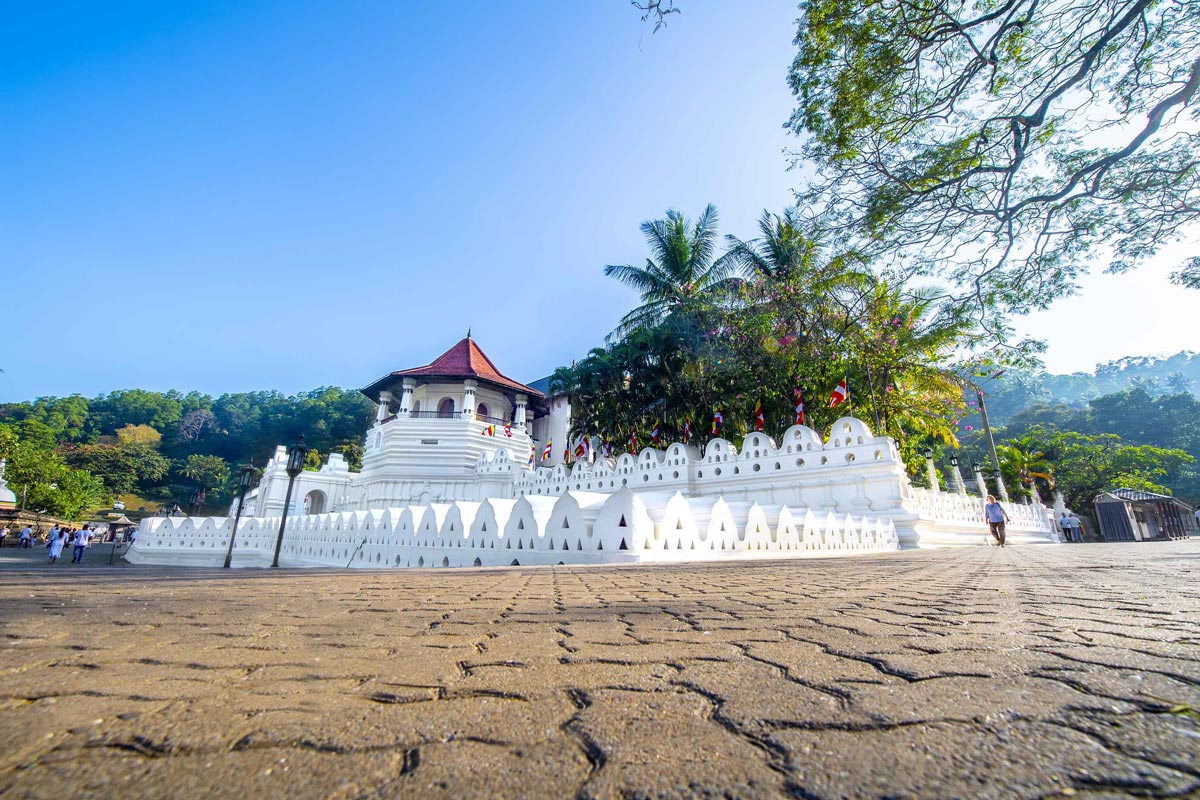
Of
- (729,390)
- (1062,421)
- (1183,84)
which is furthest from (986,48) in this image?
(1062,421)

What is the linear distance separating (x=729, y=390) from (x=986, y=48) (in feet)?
35.0

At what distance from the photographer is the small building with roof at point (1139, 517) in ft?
72.8

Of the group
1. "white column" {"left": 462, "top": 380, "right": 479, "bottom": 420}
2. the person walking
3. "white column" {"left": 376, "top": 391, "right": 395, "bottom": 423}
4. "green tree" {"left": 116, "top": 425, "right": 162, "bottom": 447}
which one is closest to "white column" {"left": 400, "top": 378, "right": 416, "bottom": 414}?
"white column" {"left": 376, "top": 391, "right": 395, "bottom": 423}

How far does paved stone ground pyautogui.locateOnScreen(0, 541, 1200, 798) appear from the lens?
2.75 feet

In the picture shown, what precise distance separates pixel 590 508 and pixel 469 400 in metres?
20.1

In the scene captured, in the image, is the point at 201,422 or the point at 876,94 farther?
the point at 201,422

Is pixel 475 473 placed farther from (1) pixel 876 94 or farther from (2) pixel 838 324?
(1) pixel 876 94

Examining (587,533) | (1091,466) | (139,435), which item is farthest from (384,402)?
(139,435)

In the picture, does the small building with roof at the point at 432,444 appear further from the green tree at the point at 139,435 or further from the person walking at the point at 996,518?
the green tree at the point at 139,435

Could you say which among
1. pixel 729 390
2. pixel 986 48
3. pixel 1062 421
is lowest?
pixel 729 390

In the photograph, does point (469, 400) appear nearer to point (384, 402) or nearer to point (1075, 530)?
point (384, 402)

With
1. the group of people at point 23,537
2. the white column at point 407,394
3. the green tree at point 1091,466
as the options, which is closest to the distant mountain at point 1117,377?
the green tree at point 1091,466

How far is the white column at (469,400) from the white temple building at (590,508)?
0.35ft

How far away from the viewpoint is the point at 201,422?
A: 230ft
